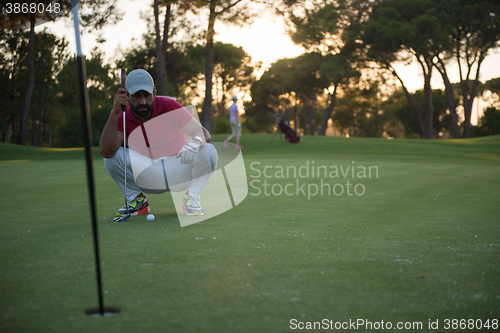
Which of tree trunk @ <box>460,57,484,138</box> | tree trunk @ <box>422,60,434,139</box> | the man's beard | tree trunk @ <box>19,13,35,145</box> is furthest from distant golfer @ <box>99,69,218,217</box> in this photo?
tree trunk @ <box>460,57,484,138</box>

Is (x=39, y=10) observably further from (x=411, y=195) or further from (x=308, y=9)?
(x=411, y=195)

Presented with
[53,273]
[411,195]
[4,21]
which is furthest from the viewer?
[4,21]

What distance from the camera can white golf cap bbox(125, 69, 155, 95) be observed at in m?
3.73

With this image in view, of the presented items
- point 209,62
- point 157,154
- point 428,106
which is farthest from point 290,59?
point 157,154

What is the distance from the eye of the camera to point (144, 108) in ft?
13.0

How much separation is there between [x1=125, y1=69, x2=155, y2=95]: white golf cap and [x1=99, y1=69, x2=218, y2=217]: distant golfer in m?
0.12

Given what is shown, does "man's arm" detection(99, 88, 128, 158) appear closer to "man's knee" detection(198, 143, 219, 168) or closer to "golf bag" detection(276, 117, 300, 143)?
"man's knee" detection(198, 143, 219, 168)

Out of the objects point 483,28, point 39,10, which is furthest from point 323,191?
point 483,28

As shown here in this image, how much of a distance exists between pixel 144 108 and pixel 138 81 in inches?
11.5

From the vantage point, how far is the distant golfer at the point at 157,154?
13.1 ft

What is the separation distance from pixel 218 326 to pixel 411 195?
4730mm

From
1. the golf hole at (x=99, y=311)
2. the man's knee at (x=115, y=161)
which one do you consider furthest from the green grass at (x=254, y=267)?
the man's knee at (x=115, y=161)

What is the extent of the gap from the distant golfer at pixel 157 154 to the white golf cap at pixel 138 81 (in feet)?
0.38

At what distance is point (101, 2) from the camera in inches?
850
